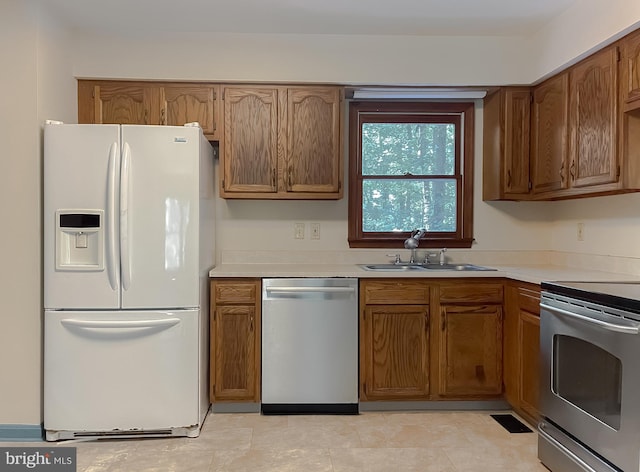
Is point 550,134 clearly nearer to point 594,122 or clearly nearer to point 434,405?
point 594,122

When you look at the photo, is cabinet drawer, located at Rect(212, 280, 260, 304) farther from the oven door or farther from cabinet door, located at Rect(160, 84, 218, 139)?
the oven door

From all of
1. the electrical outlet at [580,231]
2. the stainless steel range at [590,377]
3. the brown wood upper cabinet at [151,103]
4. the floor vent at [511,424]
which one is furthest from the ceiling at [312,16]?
the floor vent at [511,424]

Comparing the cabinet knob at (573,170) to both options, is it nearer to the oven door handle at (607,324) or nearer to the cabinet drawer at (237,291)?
the oven door handle at (607,324)

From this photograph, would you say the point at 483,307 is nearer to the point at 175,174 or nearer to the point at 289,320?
the point at 289,320

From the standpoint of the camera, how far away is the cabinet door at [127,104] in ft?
10.00

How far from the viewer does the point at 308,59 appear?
308cm

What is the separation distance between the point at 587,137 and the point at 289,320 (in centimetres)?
197

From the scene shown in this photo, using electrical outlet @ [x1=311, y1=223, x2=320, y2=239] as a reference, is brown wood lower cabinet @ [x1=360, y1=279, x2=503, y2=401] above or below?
below

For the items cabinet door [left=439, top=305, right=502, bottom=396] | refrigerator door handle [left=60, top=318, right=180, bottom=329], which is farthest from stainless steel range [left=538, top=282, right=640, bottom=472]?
refrigerator door handle [left=60, top=318, right=180, bottom=329]

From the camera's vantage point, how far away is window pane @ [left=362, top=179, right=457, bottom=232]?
347cm

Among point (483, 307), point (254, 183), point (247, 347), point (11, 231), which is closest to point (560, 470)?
point (483, 307)

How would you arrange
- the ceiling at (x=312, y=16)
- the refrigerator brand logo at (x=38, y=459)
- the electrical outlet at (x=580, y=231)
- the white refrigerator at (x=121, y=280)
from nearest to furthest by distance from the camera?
the refrigerator brand logo at (x=38, y=459)
the white refrigerator at (x=121, y=280)
the ceiling at (x=312, y=16)
the electrical outlet at (x=580, y=231)

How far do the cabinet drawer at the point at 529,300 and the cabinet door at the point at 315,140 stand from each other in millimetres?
1292

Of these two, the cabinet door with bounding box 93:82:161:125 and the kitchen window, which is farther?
the kitchen window
